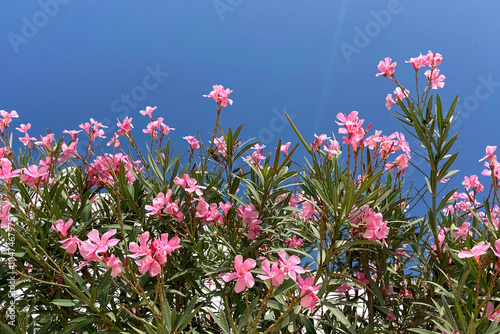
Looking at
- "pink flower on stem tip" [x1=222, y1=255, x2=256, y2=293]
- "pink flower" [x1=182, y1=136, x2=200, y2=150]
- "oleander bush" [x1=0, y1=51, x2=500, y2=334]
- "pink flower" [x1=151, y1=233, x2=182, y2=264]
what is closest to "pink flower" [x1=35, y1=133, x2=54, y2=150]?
"oleander bush" [x1=0, y1=51, x2=500, y2=334]

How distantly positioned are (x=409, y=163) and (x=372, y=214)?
47 cm

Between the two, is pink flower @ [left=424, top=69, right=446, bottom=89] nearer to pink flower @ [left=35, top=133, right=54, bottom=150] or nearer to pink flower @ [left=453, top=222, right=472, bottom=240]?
pink flower @ [left=453, top=222, right=472, bottom=240]

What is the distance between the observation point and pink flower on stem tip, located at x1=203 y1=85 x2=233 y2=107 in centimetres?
170

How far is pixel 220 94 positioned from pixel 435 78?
1.02m

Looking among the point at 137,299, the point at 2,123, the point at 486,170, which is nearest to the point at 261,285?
the point at 137,299

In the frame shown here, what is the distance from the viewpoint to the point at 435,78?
73.3 inches

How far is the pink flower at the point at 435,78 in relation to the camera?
6.05ft

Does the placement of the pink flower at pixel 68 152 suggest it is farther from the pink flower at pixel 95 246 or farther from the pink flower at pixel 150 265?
the pink flower at pixel 150 265

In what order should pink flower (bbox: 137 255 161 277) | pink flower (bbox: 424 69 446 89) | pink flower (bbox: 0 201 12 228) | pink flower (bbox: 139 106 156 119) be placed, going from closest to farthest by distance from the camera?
pink flower (bbox: 137 255 161 277) → pink flower (bbox: 0 201 12 228) → pink flower (bbox: 424 69 446 89) → pink flower (bbox: 139 106 156 119)

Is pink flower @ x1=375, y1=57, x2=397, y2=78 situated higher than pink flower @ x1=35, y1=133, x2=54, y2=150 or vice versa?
pink flower @ x1=375, y1=57, x2=397, y2=78

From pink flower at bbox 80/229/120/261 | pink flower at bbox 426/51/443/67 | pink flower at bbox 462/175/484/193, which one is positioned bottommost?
pink flower at bbox 80/229/120/261

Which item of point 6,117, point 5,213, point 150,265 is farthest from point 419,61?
point 6,117

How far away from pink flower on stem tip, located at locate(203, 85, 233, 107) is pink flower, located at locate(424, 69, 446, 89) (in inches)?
37.5

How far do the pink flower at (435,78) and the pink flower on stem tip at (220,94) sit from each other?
37.5 inches
